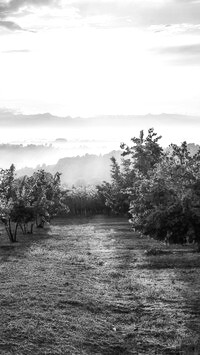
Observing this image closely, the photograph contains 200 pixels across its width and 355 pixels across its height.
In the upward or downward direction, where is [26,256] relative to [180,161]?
downward

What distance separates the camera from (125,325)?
52.6 feet

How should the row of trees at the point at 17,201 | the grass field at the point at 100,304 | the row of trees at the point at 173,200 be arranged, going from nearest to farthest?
1. the grass field at the point at 100,304
2. the row of trees at the point at 173,200
3. the row of trees at the point at 17,201

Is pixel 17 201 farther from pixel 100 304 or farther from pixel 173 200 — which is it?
pixel 100 304

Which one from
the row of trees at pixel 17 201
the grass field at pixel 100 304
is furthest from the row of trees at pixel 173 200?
the row of trees at pixel 17 201

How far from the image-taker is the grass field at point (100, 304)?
46.2ft

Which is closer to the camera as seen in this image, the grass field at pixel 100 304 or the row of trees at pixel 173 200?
the grass field at pixel 100 304

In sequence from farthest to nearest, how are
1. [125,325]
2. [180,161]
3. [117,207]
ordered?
1. [117,207]
2. [180,161]
3. [125,325]

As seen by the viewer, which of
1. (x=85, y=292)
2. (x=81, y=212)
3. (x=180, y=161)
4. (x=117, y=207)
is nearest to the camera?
(x=85, y=292)

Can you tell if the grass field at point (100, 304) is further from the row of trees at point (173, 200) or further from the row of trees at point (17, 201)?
the row of trees at point (17, 201)

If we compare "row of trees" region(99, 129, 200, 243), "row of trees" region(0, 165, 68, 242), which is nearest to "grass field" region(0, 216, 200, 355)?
"row of trees" region(99, 129, 200, 243)

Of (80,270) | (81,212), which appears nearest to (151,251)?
(80,270)

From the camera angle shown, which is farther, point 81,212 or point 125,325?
point 81,212

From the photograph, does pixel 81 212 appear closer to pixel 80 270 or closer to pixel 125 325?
pixel 80 270

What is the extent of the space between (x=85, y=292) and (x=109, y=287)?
188 cm
